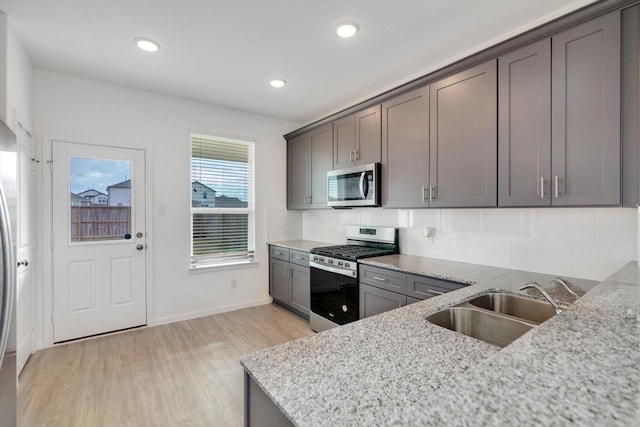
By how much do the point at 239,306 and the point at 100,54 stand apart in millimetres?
3061

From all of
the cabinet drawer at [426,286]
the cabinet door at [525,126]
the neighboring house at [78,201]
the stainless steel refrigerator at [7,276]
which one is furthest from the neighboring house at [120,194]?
the cabinet door at [525,126]

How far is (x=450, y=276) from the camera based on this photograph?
6.79 feet

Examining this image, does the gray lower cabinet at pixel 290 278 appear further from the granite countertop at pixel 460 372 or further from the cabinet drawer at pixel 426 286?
the granite countertop at pixel 460 372

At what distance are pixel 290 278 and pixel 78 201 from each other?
7.83 feet

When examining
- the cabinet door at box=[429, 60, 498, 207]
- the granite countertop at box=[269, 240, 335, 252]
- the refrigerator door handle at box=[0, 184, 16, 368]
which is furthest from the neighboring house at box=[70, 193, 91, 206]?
the cabinet door at box=[429, 60, 498, 207]

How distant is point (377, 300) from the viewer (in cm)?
258

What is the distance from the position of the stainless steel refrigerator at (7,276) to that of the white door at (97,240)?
169 cm

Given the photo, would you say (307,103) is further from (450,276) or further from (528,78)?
(450,276)

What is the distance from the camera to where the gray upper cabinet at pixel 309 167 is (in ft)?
12.0

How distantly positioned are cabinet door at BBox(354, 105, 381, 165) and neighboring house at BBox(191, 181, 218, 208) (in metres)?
1.90

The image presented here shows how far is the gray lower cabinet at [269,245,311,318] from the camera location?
138 inches

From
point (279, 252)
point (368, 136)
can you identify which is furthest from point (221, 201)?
point (368, 136)

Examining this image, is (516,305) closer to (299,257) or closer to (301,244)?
(299,257)

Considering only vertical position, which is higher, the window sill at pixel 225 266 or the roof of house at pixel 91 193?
the roof of house at pixel 91 193
